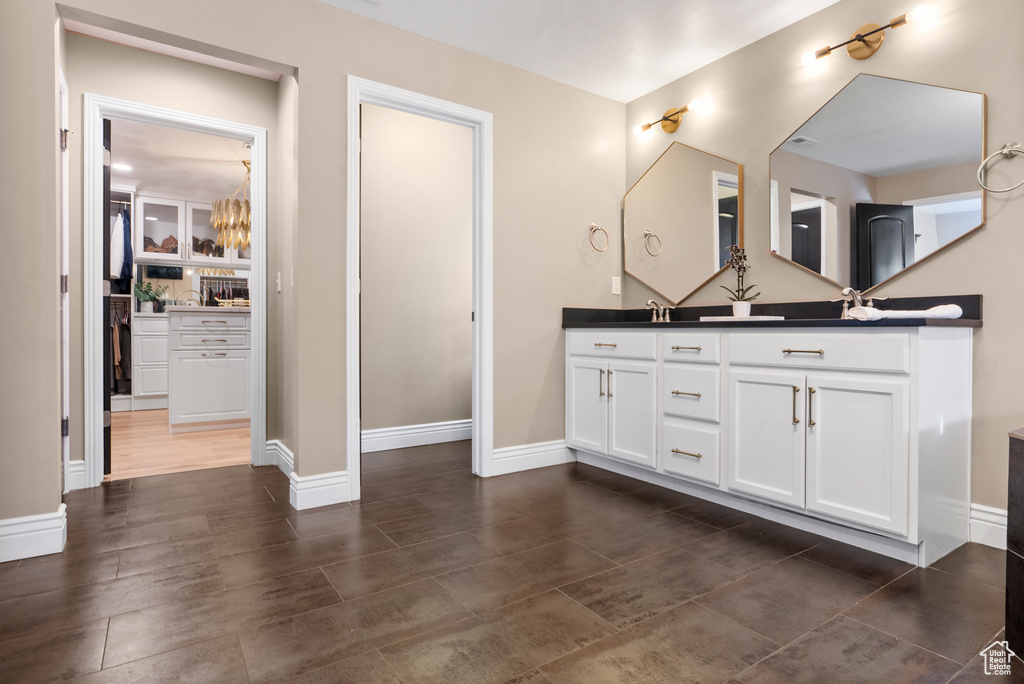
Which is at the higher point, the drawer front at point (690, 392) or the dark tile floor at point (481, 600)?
the drawer front at point (690, 392)

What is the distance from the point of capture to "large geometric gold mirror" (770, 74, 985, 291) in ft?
7.20

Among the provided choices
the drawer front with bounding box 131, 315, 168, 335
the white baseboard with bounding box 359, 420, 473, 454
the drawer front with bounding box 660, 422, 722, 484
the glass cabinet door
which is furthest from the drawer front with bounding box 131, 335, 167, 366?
the drawer front with bounding box 660, 422, 722, 484

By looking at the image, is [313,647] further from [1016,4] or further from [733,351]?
[1016,4]

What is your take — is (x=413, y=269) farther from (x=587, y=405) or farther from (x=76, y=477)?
(x=76, y=477)

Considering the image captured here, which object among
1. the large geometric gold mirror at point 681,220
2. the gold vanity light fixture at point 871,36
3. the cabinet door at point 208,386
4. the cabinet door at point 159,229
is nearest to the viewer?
the gold vanity light fixture at point 871,36

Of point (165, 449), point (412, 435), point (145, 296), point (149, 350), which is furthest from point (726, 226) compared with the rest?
point (145, 296)

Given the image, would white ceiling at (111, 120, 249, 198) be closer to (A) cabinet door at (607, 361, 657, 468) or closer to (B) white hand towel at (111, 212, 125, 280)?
(B) white hand towel at (111, 212, 125, 280)

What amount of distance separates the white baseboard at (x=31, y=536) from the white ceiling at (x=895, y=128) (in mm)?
3645

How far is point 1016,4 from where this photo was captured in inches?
79.8

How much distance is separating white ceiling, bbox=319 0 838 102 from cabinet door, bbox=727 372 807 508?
1780 millimetres

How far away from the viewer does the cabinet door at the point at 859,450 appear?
6.13 feet

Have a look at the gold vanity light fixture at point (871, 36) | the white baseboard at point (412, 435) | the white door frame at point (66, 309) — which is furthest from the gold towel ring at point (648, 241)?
the white door frame at point (66, 309)

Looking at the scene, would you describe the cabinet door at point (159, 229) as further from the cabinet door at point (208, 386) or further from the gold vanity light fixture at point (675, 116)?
the gold vanity light fixture at point (675, 116)

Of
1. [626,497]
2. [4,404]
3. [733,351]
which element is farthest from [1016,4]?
[4,404]
